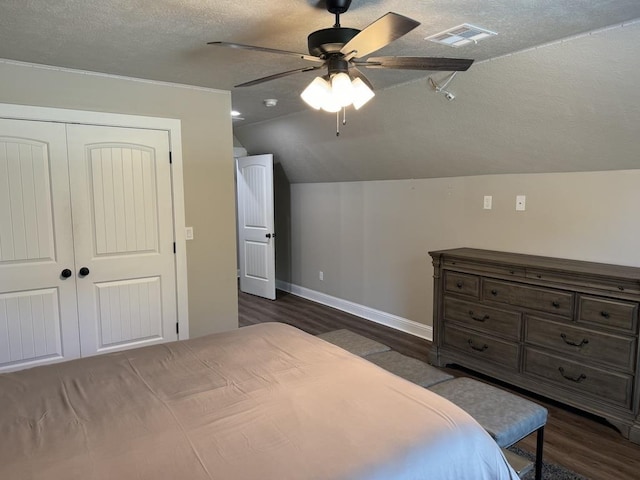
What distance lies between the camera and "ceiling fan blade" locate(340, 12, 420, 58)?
4.91 feet

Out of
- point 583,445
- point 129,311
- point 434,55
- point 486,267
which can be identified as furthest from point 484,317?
point 129,311

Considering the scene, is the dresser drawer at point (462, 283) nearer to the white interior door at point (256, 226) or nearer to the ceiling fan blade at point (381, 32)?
the ceiling fan blade at point (381, 32)

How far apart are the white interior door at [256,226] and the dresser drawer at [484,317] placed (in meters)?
2.88

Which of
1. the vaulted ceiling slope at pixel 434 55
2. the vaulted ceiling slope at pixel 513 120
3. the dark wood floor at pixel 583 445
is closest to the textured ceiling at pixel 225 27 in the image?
the vaulted ceiling slope at pixel 434 55

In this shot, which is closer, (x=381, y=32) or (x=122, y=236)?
(x=381, y=32)

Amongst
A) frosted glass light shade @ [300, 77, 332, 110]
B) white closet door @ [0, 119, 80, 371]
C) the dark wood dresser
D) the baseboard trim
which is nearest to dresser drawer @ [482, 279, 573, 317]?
the dark wood dresser

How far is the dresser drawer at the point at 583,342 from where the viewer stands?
2557 mm

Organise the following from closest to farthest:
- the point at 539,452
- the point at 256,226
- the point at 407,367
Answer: the point at 539,452 → the point at 407,367 → the point at 256,226

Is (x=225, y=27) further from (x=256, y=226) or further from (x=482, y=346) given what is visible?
(x=256, y=226)

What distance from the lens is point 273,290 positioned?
5.91 meters

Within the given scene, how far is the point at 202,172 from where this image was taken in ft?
11.9

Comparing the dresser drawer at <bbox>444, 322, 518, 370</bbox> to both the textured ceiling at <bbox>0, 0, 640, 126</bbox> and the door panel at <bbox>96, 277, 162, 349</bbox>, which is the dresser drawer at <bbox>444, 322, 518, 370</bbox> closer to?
the textured ceiling at <bbox>0, 0, 640, 126</bbox>

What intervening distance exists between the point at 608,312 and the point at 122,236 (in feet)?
10.9

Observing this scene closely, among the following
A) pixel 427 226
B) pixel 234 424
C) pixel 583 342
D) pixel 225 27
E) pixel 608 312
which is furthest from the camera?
pixel 427 226
